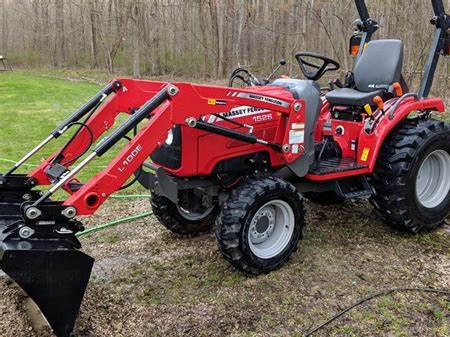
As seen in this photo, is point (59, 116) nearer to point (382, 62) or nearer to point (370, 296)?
point (382, 62)

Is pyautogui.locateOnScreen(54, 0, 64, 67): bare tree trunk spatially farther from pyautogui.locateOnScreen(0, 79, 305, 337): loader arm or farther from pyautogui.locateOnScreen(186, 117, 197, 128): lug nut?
pyautogui.locateOnScreen(186, 117, 197, 128): lug nut

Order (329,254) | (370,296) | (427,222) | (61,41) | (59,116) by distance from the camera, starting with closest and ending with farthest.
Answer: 1. (370,296)
2. (329,254)
3. (427,222)
4. (59,116)
5. (61,41)

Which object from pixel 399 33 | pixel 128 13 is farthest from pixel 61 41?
pixel 399 33

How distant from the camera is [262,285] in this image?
3141 mm

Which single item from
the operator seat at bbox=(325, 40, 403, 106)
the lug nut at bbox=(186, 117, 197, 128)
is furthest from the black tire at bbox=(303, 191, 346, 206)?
the lug nut at bbox=(186, 117, 197, 128)

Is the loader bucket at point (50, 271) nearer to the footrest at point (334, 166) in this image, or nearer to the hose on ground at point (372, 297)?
the hose on ground at point (372, 297)

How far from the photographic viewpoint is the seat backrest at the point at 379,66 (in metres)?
4.12

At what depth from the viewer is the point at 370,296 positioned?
9.87 ft

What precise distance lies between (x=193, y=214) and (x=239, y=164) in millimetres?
796

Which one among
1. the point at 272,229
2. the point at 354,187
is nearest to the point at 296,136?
the point at 272,229

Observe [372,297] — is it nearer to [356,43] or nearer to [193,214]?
[193,214]

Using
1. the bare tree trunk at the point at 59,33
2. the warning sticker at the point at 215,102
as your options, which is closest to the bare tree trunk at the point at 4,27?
the bare tree trunk at the point at 59,33

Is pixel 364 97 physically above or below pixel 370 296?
above

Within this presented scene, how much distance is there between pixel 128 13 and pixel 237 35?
5163mm
